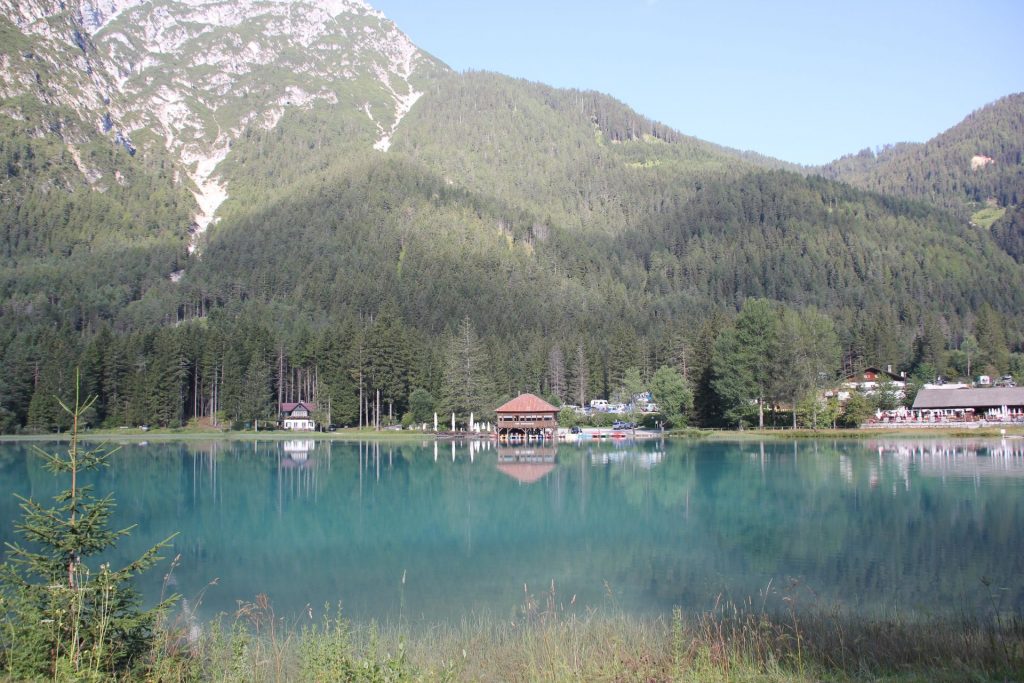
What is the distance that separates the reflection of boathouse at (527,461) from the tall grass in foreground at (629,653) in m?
27.5

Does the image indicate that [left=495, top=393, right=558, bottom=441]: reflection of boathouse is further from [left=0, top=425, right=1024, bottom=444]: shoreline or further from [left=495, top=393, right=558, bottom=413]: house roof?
[left=0, top=425, right=1024, bottom=444]: shoreline

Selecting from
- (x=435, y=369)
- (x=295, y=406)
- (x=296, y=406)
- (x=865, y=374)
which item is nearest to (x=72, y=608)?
(x=435, y=369)

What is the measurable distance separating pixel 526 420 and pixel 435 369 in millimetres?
18590

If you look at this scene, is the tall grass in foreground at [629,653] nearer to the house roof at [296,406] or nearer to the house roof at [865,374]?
the house roof at [296,406]

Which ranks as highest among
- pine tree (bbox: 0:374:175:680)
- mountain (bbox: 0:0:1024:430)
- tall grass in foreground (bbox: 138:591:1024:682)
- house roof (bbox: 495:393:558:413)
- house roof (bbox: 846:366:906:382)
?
mountain (bbox: 0:0:1024:430)

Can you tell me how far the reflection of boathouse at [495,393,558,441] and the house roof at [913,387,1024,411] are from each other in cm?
3893

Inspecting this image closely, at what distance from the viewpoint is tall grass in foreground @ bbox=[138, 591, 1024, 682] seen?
901cm

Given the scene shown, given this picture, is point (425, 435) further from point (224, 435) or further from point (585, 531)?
point (585, 531)

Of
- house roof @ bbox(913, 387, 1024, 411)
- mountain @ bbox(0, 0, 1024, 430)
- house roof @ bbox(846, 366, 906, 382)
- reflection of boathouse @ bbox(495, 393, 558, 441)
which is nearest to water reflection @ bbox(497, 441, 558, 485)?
reflection of boathouse @ bbox(495, 393, 558, 441)

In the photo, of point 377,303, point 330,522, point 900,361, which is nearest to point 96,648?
point 330,522

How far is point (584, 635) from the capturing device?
12.0 m

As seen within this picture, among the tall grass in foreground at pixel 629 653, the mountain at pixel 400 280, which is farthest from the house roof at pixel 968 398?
the tall grass in foreground at pixel 629 653

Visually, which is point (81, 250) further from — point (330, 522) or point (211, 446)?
point (330, 522)

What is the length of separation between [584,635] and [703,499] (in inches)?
836
